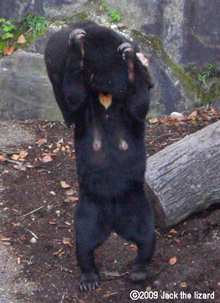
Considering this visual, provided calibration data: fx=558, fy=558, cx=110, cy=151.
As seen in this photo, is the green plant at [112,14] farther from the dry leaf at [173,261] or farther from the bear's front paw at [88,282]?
the bear's front paw at [88,282]

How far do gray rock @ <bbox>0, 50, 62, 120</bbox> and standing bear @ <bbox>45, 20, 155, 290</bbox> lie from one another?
298 cm

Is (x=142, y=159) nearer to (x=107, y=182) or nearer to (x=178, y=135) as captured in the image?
(x=107, y=182)

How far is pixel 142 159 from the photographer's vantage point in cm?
405

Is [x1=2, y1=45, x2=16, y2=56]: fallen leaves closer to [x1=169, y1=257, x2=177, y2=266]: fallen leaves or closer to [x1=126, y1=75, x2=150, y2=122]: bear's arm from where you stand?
[x1=126, y1=75, x2=150, y2=122]: bear's arm

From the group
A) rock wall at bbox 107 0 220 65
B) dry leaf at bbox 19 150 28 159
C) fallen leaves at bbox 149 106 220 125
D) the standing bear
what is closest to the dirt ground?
Result: dry leaf at bbox 19 150 28 159

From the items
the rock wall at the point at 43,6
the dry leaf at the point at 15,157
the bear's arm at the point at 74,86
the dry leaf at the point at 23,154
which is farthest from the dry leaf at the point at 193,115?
the bear's arm at the point at 74,86

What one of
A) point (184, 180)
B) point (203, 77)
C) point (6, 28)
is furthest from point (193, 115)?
point (6, 28)

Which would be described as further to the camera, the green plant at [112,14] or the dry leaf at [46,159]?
the green plant at [112,14]

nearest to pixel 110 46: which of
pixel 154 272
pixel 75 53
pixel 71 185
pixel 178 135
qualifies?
pixel 75 53

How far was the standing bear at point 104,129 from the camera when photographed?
3.69 metres

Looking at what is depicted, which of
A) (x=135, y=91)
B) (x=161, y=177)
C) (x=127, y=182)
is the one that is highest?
(x=135, y=91)

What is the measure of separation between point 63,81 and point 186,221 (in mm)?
1877

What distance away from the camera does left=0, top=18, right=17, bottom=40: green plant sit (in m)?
6.97

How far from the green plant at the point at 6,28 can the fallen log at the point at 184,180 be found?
304 cm
